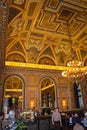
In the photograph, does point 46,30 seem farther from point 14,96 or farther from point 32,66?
point 14,96

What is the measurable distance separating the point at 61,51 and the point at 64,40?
1.68 metres

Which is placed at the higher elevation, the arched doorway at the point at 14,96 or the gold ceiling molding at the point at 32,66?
the gold ceiling molding at the point at 32,66

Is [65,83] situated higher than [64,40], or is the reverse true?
[64,40]

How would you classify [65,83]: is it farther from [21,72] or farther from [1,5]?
[1,5]

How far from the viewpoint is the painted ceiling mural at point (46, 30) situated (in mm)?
9647

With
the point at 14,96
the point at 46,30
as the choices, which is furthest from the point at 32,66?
the point at 14,96

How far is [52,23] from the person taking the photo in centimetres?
1159

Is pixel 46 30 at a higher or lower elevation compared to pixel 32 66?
higher

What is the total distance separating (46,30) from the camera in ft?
40.8

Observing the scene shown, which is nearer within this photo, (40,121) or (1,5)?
(1,5)

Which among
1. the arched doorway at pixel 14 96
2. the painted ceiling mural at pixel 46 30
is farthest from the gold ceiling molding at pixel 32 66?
the arched doorway at pixel 14 96

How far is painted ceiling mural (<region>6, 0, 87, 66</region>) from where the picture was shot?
31.6 ft

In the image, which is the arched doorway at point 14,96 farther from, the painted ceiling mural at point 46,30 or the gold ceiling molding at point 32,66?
the painted ceiling mural at point 46,30

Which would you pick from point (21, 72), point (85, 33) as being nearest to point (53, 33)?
point (85, 33)
